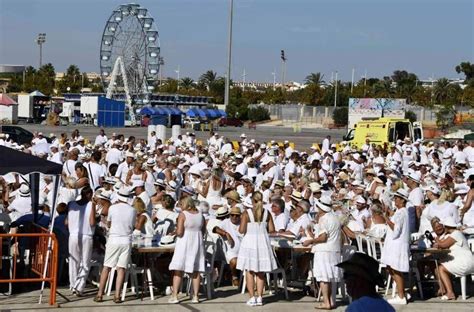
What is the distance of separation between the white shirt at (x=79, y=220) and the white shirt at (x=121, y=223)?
14.7 inches

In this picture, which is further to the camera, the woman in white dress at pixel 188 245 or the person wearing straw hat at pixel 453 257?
the person wearing straw hat at pixel 453 257

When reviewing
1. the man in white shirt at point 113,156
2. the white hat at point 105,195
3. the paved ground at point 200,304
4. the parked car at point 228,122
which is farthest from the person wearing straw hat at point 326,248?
the parked car at point 228,122

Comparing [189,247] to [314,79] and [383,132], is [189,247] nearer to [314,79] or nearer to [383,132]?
[383,132]

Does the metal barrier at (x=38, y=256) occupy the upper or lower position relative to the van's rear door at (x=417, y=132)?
lower

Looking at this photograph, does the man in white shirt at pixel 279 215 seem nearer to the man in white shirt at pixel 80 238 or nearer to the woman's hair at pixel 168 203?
the woman's hair at pixel 168 203

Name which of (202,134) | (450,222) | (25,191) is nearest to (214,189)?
(25,191)

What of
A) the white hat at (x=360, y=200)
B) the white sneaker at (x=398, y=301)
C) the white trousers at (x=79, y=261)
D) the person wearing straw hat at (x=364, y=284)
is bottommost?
the white sneaker at (x=398, y=301)

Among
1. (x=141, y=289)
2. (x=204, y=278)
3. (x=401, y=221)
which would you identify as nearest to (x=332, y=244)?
(x=401, y=221)

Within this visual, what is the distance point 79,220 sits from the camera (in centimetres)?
1059

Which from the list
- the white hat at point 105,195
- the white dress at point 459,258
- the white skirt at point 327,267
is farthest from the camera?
the white hat at point 105,195

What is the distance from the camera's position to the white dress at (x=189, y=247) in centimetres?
1032

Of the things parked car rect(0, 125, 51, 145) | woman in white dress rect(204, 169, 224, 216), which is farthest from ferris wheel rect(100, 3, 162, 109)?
woman in white dress rect(204, 169, 224, 216)

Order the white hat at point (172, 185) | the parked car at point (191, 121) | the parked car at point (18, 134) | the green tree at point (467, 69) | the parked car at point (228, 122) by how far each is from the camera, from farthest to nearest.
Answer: the green tree at point (467, 69)
the parked car at point (228, 122)
the parked car at point (191, 121)
the parked car at point (18, 134)
the white hat at point (172, 185)

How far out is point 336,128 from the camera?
90.7 m
